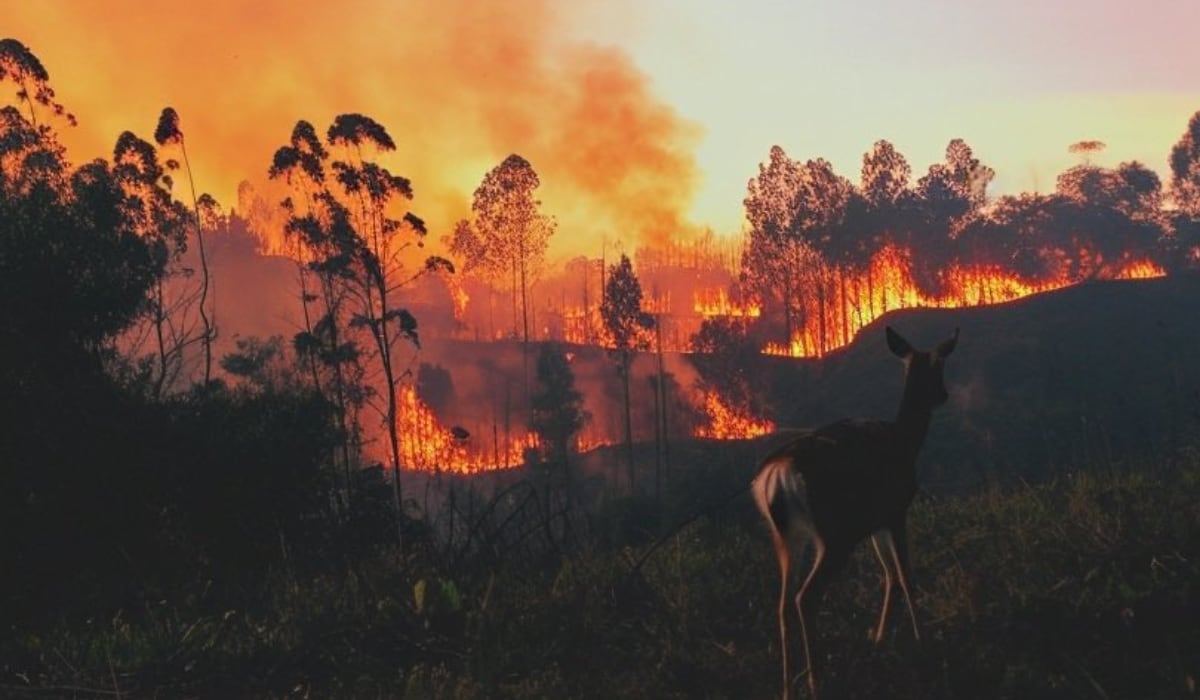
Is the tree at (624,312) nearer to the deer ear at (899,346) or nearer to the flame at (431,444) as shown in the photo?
the flame at (431,444)

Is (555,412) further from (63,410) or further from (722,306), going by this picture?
(63,410)

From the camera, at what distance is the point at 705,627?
27.3 feet

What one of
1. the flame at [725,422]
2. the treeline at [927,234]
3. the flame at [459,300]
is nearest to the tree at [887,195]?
the treeline at [927,234]

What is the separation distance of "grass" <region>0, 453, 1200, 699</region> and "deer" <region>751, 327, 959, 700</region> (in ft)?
2.18

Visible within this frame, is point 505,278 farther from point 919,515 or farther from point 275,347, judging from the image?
point 919,515

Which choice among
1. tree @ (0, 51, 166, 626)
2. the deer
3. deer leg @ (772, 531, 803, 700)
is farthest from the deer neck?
tree @ (0, 51, 166, 626)

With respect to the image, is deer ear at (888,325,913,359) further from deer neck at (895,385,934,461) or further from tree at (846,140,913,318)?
tree at (846,140,913,318)

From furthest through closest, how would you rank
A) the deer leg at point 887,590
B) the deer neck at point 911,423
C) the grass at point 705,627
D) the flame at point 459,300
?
the flame at point 459,300 → the deer neck at point 911,423 → the deer leg at point 887,590 → the grass at point 705,627

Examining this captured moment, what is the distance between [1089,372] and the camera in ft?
296

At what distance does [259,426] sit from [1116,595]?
24.2 m

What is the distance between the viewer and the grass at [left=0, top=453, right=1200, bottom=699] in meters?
6.93

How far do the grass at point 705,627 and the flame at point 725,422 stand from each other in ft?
292

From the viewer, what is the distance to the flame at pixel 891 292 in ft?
373

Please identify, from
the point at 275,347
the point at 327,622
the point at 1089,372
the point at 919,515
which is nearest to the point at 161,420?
the point at 327,622
